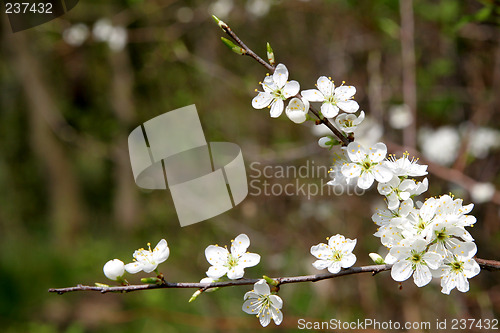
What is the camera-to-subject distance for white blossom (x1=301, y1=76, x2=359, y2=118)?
1081mm

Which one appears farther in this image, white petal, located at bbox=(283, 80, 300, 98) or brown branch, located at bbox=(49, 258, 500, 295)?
white petal, located at bbox=(283, 80, 300, 98)

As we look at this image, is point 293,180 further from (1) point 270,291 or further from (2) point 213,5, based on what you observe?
(1) point 270,291

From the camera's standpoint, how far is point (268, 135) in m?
3.97

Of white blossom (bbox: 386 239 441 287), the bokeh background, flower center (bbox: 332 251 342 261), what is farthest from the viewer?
the bokeh background

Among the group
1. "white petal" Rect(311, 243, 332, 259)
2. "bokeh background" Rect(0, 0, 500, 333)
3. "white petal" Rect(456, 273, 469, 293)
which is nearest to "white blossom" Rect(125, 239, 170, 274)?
"white petal" Rect(311, 243, 332, 259)

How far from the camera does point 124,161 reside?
616 cm

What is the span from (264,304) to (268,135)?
295cm

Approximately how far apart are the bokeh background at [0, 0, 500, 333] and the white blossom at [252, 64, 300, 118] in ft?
2.70

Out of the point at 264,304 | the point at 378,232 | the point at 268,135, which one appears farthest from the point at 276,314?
the point at 268,135

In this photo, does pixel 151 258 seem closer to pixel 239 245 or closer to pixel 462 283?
pixel 239 245

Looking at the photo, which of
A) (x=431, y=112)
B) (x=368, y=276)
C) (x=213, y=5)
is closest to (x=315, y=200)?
(x=368, y=276)

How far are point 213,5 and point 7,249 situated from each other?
483cm

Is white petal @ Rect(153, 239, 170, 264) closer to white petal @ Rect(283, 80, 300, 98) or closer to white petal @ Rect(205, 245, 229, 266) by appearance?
white petal @ Rect(205, 245, 229, 266)

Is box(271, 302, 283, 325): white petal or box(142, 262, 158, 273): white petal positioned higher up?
box(142, 262, 158, 273): white petal
